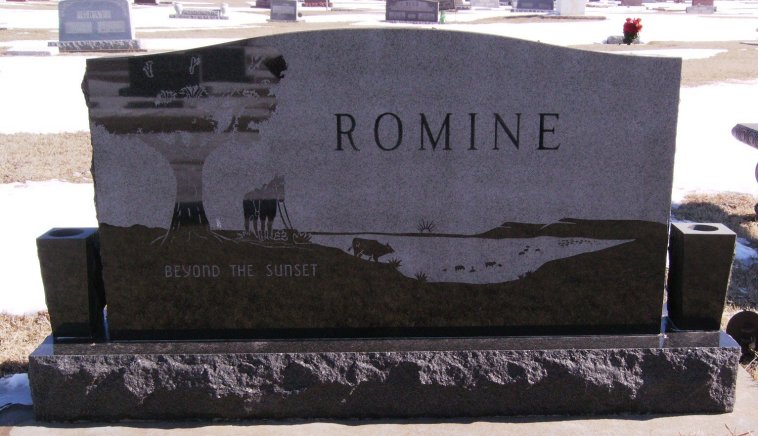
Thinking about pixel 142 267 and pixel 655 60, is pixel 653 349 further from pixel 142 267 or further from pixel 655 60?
pixel 142 267

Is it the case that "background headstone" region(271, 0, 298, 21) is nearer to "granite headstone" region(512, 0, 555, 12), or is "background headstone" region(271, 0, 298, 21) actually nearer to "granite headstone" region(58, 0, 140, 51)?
"granite headstone" region(58, 0, 140, 51)

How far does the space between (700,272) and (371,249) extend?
1.42m

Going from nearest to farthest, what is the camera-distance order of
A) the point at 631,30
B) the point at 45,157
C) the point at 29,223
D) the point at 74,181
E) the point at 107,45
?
the point at 29,223 → the point at 74,181 → the point at 45,157 → the point at 107,45 → the point at 631,30

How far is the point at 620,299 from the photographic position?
11.3 ft

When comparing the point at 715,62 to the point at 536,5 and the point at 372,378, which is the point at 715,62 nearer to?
the point at 372,378

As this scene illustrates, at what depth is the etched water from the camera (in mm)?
3387

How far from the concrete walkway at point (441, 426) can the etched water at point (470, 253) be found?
0.62 meters

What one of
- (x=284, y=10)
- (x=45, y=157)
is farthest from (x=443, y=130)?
(x=284, y=10)

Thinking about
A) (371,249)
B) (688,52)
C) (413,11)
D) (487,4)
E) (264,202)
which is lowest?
(371,249)

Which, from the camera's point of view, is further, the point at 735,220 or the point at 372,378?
Result: the point at 735,220

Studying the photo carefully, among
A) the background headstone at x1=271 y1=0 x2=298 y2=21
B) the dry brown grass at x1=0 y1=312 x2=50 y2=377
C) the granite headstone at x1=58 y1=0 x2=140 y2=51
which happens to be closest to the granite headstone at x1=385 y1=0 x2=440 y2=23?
the background headstone at x1=271 y1=0 x2=298 y2=21

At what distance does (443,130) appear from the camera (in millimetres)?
3314

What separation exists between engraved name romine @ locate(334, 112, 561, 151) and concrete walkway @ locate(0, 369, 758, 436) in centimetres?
115

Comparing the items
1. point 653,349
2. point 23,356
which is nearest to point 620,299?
point 653,349
